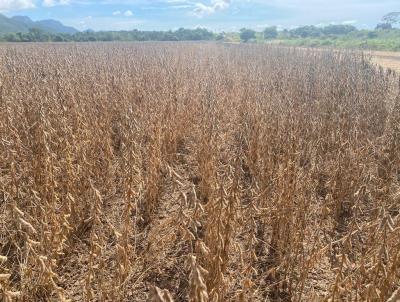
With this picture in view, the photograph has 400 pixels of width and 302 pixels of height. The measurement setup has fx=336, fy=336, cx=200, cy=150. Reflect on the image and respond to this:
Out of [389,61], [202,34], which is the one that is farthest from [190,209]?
[202,34]

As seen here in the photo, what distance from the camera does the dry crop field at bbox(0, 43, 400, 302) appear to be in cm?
254

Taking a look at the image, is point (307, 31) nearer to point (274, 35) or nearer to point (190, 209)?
point (274, 35)

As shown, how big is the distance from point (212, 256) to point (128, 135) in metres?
1.85

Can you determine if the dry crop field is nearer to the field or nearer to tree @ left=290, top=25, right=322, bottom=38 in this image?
the field

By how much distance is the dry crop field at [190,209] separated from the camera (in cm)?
254

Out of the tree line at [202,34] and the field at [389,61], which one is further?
the tree line at [202,34]

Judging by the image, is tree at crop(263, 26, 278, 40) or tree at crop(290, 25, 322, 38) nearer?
tree at crop(290, 25, 322, 38)

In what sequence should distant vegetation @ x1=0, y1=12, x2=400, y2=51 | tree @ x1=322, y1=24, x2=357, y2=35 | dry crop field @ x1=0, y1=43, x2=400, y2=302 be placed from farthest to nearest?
tree @ x1=322, y1=24, x2=357, y2=35 < distant vegetation @ x1=0, y1=12, x2=400, y2=51 < dry crop field @ x1=0, y1=43, x2=400, y2=302

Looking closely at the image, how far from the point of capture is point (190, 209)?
9.07 feet

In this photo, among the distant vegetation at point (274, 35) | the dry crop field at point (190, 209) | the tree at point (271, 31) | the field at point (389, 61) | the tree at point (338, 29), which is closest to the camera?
the dry crop field at point (190, 209)

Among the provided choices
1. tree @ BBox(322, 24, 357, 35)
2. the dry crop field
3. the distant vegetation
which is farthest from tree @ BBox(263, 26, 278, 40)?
the dry crop field

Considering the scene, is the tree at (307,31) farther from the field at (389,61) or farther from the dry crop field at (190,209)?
the dry crop field at (190,209)

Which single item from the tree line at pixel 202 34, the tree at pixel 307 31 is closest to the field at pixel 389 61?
the tree line at pixel 202 34

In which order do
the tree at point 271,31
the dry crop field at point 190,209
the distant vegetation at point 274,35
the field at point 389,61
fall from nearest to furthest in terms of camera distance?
the dry crop field at point 190,209, the field at point 389,61, the distant vegetation at point 274,35, the tree at point 271,31
